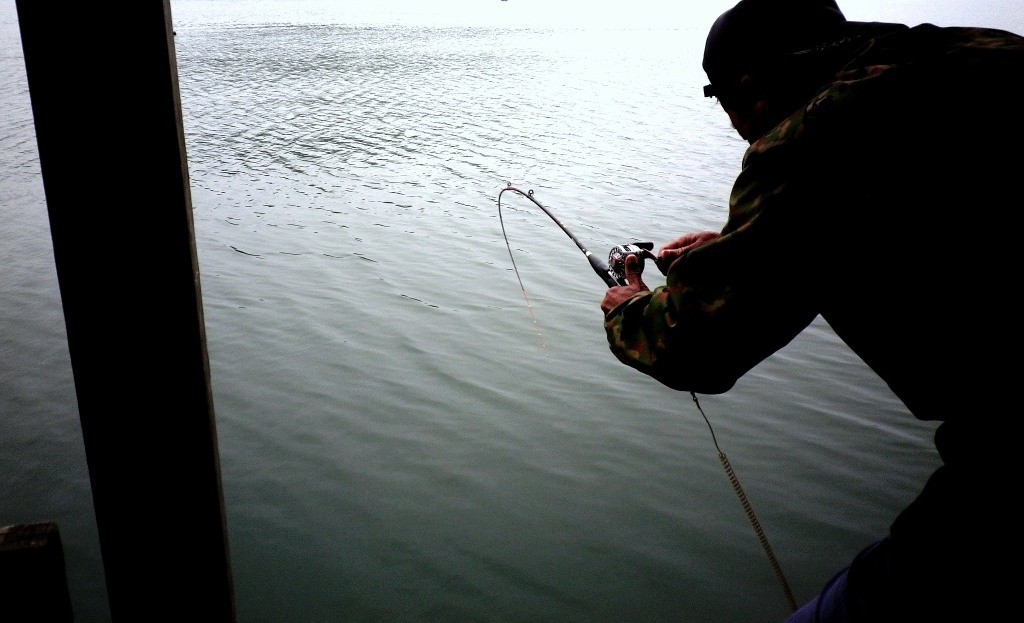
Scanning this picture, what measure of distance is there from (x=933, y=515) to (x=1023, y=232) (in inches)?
21.1

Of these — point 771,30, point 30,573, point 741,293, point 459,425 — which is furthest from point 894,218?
point 459,425

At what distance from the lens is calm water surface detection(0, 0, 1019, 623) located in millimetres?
3645

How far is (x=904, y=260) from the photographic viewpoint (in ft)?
4.49

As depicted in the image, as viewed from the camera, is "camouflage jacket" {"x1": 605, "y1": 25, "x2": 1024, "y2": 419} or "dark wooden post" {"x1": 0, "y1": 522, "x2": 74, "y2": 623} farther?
"dark wooden post" {"x1": 0, "y1": 522, "x2": 74, "y2": 623}

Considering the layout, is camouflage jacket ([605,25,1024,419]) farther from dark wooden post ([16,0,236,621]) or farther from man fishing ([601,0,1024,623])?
dark wooden post ([16,0,236,621])

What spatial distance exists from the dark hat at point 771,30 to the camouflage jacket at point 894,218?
9.4 inches

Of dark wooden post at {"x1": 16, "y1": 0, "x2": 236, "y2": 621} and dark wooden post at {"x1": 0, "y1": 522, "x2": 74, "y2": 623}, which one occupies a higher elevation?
dark wooden post at {"x1": 16, "y1": 0, "x2": 236, "y2": 621}

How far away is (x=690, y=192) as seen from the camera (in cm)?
1118

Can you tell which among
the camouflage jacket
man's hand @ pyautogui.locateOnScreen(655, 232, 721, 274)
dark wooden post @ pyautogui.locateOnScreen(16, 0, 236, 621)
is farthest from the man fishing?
dark wooden post @ pyautogui.locateOnScreen(16, 0, 236, 621)

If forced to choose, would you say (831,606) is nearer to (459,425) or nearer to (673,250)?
(673,250)

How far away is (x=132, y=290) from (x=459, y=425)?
142 inches

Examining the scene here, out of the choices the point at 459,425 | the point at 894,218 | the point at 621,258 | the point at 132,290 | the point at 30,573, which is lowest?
the point at 459,425

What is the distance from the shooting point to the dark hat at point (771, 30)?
1.70 metres

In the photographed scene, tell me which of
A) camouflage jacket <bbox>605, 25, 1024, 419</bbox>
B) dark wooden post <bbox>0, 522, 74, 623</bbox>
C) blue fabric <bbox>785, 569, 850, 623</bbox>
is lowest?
blue fabric <bbox>785, 569, 850, 623</bbox>
